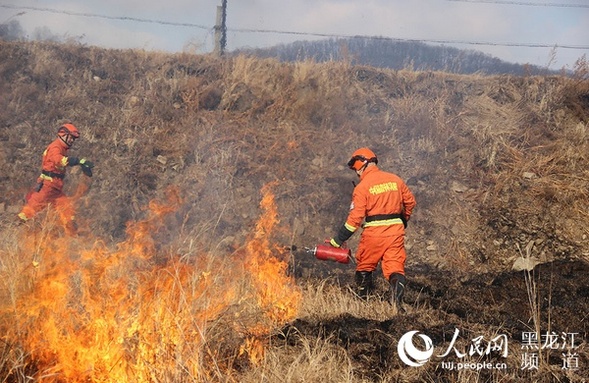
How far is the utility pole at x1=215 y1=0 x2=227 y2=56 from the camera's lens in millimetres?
16438

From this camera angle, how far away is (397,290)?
18.1 feet

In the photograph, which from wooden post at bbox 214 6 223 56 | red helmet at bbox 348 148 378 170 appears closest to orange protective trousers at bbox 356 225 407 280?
red helmet at bbox 348 148 378 170

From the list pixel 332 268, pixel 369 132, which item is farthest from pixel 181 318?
pixel 369 132

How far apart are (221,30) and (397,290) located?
43.6 feet

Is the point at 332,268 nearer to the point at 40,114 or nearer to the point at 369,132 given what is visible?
the point at 369,132

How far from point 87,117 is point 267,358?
33.5 feet

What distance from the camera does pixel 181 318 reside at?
3.63 meters

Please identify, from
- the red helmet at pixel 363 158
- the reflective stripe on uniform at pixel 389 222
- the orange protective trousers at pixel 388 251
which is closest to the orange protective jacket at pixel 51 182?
the red helmet at pixel 363 158

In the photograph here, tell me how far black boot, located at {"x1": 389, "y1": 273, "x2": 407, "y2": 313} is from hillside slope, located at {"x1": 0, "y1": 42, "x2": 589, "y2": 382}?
8.9 inches

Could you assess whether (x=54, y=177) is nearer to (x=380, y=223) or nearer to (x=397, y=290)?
(x=380, y=223)

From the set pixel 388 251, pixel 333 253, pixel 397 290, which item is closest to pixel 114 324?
pixel 333 253

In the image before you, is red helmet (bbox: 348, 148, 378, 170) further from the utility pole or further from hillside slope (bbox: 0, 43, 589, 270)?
the utility pole

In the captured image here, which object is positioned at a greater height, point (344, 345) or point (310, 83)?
point (310, 83)

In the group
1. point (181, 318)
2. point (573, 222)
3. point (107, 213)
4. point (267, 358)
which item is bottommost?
point (107, 213)
